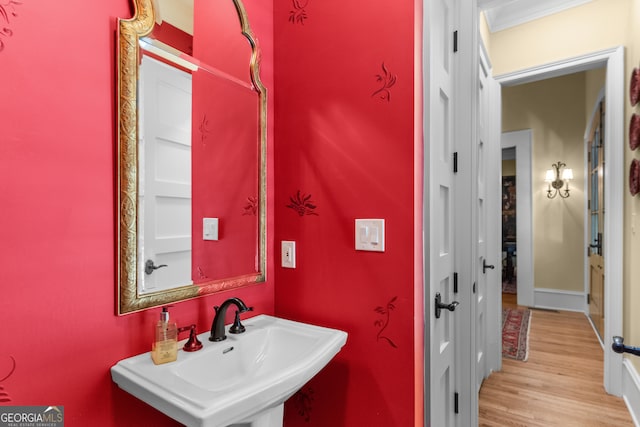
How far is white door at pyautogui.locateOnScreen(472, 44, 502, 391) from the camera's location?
2.55 metres

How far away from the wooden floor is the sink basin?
63.3 inches

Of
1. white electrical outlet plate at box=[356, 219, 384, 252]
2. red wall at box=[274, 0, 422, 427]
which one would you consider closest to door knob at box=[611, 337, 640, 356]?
red wall at box=[274, 0, 422, 427]

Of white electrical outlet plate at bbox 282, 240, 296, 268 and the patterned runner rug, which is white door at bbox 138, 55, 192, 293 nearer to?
white electrical outlet plate at bbox 282, 240, 296, 268

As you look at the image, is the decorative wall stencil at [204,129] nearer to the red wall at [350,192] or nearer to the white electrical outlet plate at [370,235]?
the red wall at [350,192]

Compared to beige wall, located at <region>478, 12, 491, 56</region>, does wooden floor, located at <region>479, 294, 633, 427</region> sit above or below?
below

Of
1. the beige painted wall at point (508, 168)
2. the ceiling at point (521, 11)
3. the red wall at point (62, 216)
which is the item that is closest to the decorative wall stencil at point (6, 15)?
the red wall at point (62, 216)

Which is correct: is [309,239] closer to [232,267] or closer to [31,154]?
[232,267]

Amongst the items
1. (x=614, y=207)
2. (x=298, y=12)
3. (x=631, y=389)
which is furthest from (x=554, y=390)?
(x=298, y=12)

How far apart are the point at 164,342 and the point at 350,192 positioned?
80 centimetres

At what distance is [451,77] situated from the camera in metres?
1.68

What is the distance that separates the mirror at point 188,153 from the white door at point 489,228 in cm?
180

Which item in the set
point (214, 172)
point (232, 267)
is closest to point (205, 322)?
point (232, 267)

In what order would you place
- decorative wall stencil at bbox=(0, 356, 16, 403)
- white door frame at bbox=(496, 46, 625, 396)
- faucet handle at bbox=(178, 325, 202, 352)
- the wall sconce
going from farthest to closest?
the wall sconce, white door frame at bbox=(496, 46, 625, 396), faucet handle at bbox=(178, 325, 202, 352), decorative wall stencil at bbox=(0, 356, 16, 403)

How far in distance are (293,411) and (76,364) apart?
35.4 inches
